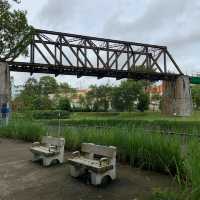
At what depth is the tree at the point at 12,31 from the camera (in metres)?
24.6

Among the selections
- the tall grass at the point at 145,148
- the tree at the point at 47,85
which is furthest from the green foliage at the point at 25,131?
the tree at the point at 47,85

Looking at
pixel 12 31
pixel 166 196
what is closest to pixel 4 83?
pixel 12 31

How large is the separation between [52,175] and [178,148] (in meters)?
2.76

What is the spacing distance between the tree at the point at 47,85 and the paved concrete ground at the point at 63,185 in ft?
250

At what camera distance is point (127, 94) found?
66.0m

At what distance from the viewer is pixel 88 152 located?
6.81 m

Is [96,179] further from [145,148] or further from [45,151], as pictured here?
[45,151]

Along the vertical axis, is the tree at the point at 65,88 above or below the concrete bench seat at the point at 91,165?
above

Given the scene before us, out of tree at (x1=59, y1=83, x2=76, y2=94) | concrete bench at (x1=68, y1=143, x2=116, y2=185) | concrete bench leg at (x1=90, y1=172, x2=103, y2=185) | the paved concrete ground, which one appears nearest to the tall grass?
the paved concrete ground

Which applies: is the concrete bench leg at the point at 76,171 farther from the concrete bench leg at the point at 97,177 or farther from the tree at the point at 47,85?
the tree at the point at 47,85

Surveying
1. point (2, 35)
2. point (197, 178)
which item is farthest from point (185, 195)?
point (2, 35)

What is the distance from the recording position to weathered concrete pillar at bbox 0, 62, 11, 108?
1291 inches

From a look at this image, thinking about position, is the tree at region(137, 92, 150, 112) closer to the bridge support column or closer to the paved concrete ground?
the bridge support column

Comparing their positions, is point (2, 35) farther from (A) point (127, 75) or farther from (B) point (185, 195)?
(A) point (127, 75)
